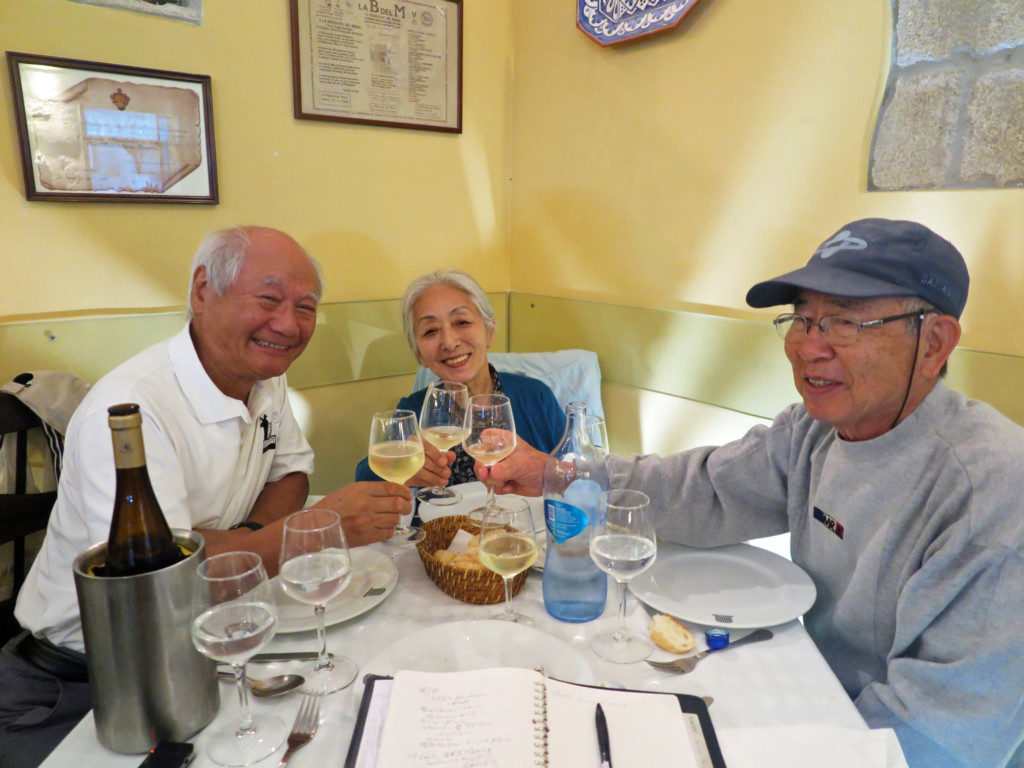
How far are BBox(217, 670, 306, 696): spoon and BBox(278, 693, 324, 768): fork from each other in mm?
31

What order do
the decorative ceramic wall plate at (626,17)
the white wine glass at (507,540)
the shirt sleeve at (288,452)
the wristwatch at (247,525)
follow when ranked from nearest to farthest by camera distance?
the white wine glass at (507,540), the wristwatch at (247,525), the shirt sleeve at (288,452), the decorative ceramic wall plate at (626,17)

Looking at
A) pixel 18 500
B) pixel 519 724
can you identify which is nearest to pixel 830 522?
pixel 519 724

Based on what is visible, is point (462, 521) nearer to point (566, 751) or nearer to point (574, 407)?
point (574, 407)

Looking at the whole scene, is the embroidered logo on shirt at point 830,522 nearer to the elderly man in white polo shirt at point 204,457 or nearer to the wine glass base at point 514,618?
the wine glass base at point 514,618

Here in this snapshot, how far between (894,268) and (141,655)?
1.28 meters

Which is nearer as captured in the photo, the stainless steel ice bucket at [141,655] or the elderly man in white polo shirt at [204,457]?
the stainless steel ice bucket at [141,655]

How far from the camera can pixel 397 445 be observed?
1338mm

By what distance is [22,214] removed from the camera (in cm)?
201

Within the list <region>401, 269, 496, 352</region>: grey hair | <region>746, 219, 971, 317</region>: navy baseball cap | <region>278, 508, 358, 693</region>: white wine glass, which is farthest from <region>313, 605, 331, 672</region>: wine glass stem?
<region>401, 269, 496, 352</region>: grey hair

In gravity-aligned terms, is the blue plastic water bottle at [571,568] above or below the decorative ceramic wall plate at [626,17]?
below

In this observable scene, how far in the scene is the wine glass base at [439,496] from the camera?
160 centimetres

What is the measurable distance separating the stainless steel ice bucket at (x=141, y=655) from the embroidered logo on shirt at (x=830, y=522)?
43.6 inches


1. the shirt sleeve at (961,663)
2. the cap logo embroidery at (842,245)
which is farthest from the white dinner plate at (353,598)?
the cap logo embroidery at (842,245)

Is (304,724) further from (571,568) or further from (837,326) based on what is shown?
(837,326)
